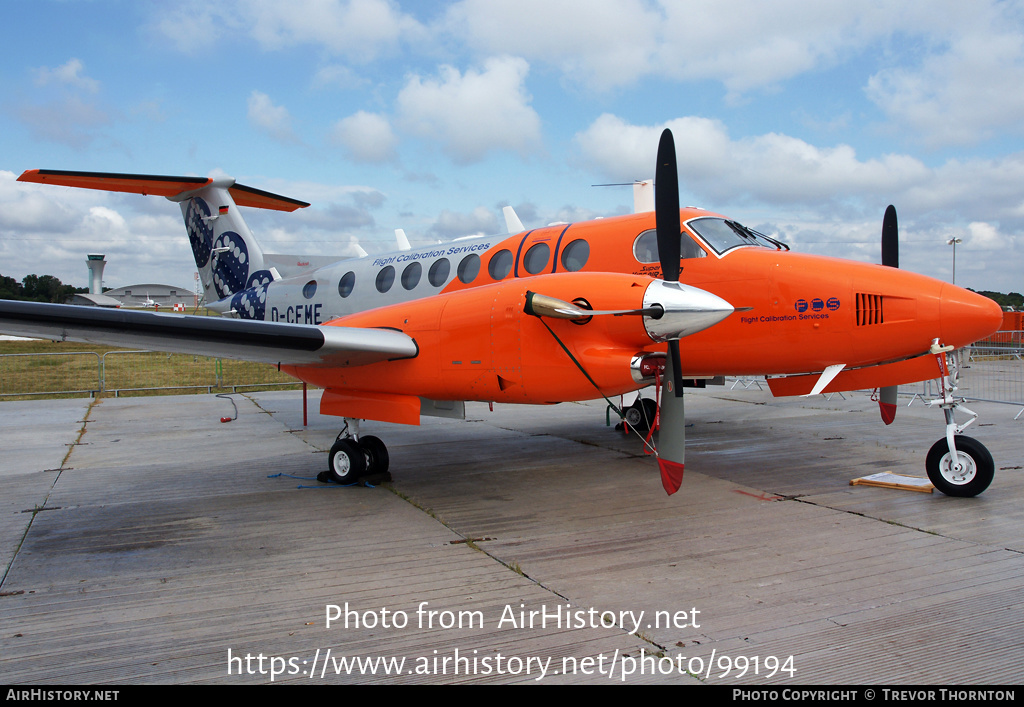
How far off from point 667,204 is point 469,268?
10.8 feet

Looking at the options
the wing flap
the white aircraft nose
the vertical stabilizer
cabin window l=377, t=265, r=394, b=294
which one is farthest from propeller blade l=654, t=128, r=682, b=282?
the vertical stabilizer

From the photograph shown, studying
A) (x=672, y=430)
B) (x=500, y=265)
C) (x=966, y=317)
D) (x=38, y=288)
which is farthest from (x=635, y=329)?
(x=38, y=288)

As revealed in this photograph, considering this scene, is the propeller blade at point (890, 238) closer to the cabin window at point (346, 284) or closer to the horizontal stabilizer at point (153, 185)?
the cabin window at point (346, 284)

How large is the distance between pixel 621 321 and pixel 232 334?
3578 millimetres

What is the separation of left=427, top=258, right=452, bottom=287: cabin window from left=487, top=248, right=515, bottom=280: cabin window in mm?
755

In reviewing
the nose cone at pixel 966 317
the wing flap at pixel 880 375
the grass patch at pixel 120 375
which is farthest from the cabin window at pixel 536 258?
the grass patch at pixel 120 375

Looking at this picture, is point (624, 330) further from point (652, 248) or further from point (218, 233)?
point (218, 233)

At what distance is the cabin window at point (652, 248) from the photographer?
6.91 meters

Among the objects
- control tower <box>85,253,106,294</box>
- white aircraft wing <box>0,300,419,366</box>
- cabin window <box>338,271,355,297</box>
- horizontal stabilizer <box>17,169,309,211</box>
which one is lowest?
white aircraft wing <box>0,300,419,366</box>

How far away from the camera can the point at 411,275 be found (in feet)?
30.0

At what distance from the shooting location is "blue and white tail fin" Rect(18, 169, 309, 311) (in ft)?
38.9

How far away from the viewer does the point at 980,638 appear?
11.3ft

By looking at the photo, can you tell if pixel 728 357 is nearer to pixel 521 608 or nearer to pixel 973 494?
pixel 973 494

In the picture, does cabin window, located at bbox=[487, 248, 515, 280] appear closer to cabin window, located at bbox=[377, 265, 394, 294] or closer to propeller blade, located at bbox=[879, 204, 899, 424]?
cabin window, located at bbox=[377, 265, 394, 294]
